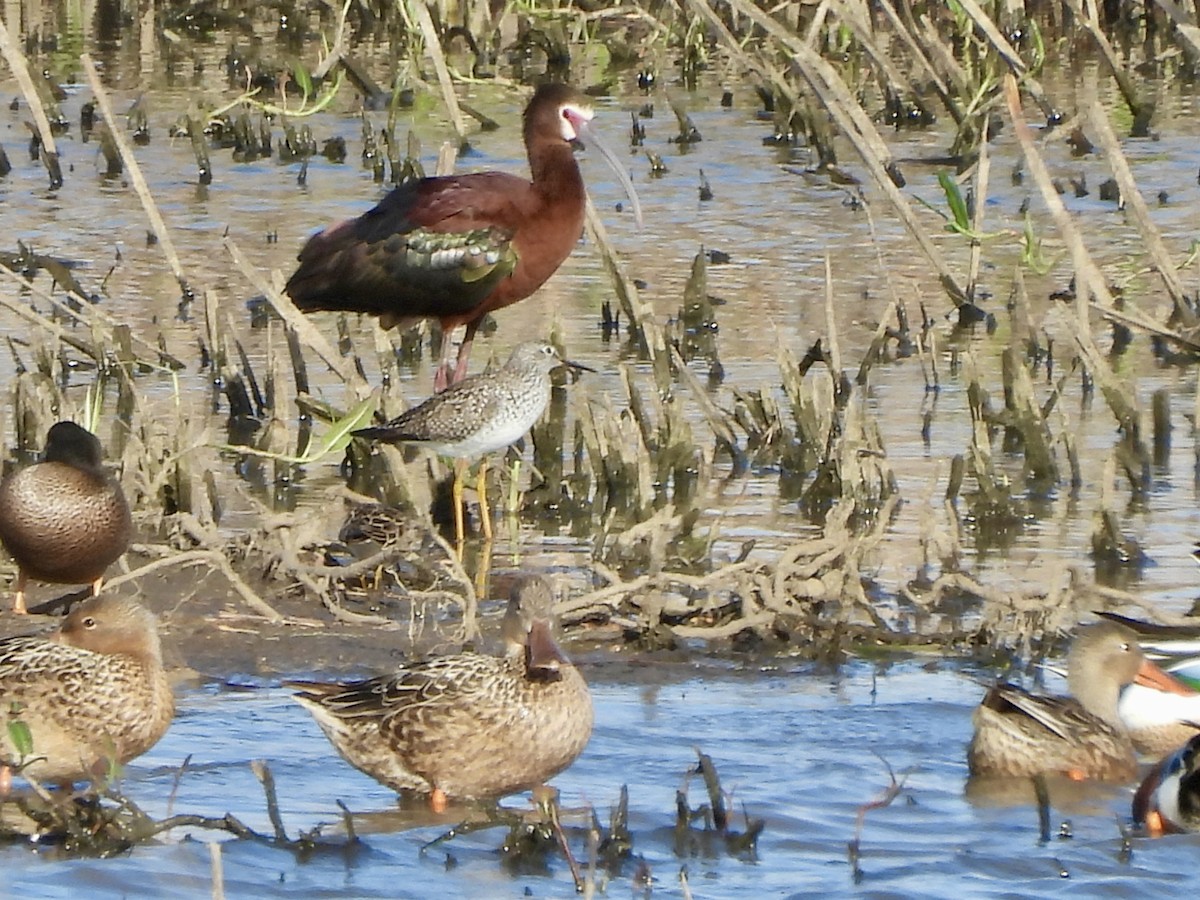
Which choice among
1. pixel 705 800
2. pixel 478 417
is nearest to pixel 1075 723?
pixel 705 800

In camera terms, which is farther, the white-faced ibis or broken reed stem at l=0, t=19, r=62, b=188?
broken reed stem at l=0, t=19, r=62, b=188

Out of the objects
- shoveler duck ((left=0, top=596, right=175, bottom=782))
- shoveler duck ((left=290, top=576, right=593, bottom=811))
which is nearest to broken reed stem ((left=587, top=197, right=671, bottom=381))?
shoveler duck ((left=290, top=576, right=593, bottom=811))

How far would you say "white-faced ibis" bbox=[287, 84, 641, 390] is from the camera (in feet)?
Answer: 31.1

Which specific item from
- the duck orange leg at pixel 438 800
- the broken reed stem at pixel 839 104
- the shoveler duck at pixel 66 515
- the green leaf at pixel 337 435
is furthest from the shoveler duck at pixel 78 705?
the broken reed stem at pixel 839 104

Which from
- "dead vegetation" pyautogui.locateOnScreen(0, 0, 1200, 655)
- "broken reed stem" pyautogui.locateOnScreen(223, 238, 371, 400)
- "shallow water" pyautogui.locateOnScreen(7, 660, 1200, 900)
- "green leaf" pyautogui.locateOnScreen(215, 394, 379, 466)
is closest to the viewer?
"shallow water" pyautogui.locateOnScreen(7, 660, 1200, 900)

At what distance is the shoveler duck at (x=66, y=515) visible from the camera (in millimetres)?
6922

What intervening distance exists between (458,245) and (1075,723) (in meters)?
4.05

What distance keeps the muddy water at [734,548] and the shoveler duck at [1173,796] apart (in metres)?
0.06

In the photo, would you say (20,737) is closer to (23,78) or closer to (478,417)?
(478,417)

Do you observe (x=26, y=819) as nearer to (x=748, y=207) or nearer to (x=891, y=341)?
(x=891, y=341)

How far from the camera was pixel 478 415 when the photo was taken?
807cm

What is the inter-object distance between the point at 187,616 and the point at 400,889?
2173 mm

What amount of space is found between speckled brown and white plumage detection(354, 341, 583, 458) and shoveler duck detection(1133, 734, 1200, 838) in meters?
2.96

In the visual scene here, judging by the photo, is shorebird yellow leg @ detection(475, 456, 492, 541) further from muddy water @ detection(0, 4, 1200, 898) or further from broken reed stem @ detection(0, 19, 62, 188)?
broken reed stem @ detection(0, 19, 62, 188)
